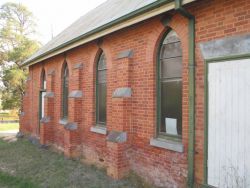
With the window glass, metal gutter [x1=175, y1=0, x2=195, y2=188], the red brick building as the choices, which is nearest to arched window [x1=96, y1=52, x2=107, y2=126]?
the red brick building

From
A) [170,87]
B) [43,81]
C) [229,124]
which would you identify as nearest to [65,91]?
[43,81]

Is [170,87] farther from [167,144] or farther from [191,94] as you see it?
[167,144]

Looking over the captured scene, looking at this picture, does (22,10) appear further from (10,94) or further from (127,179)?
(127,179)

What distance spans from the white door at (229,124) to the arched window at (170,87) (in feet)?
3.85

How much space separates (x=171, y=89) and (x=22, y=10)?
3291cm

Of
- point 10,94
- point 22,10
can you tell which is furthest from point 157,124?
point 22,10

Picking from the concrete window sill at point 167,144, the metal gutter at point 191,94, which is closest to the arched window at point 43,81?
the concrete window sill at point 167,144

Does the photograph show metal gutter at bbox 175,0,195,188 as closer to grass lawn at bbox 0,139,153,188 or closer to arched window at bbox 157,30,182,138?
arched window at bbox 157,30,182,138

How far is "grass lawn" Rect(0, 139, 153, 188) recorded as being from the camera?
25.4 ft

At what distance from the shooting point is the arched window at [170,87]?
6.78m

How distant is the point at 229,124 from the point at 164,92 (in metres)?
2.20

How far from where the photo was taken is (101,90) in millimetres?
9992

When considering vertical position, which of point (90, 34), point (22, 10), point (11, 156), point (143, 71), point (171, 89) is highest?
point (22, 10)

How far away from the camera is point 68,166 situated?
9648 mm
